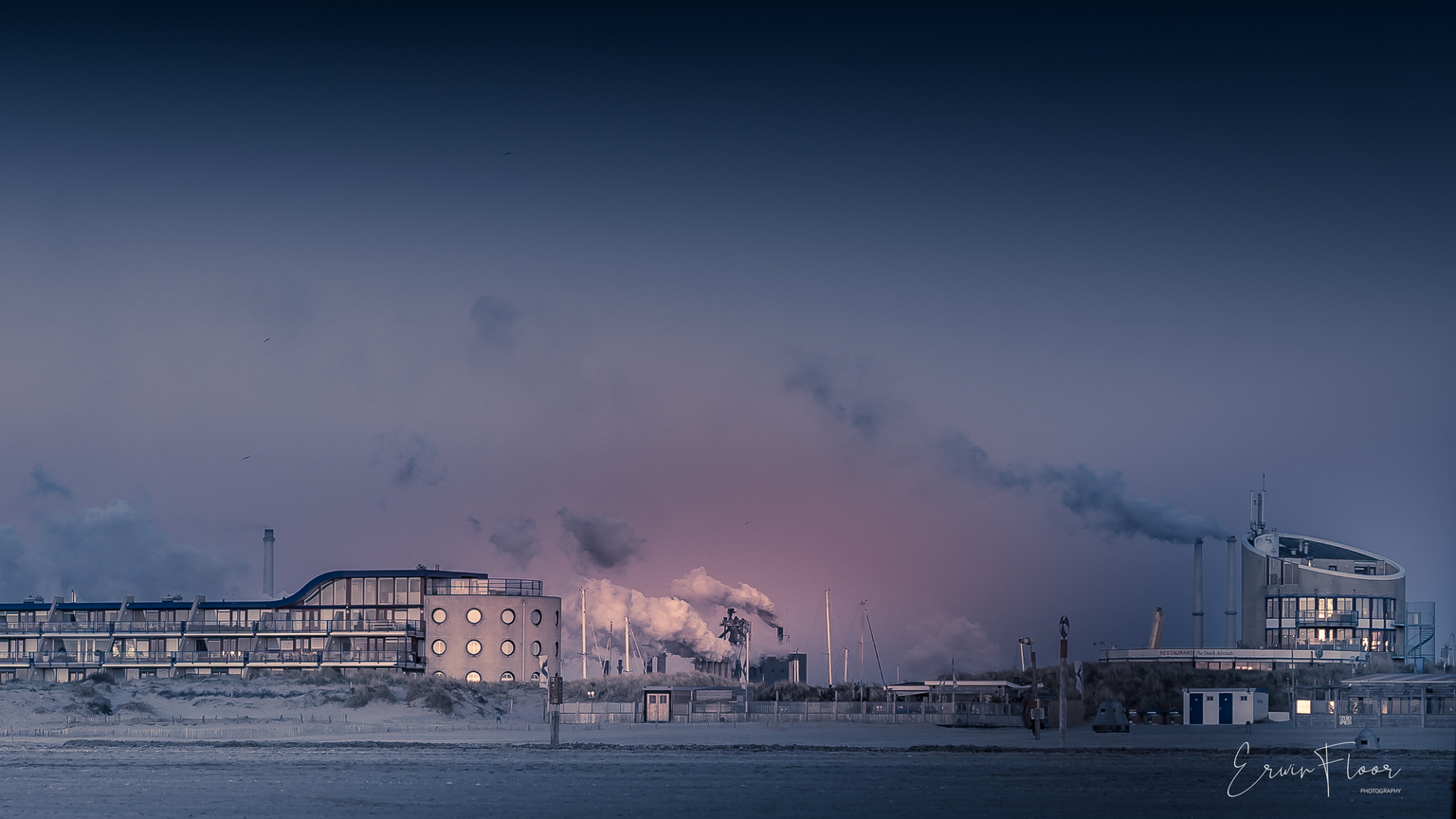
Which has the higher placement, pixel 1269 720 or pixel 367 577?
pixel 367 577

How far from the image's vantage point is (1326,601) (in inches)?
5453

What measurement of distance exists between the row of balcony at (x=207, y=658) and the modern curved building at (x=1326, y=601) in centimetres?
7420

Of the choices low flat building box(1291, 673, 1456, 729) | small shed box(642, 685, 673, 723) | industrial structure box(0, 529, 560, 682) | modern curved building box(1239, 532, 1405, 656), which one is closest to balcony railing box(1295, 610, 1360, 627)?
modern curved building box(1239, 532, 1405, 656)

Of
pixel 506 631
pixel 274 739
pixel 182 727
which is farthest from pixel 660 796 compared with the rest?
pixel 506 631

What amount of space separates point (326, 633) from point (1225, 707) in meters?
63.2

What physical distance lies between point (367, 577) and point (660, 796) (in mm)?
81904

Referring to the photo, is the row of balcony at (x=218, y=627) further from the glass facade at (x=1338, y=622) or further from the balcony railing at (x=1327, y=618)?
the balcony railing at (x=1327, y=618)

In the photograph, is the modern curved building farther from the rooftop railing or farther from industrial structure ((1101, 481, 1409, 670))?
the rooftop railing

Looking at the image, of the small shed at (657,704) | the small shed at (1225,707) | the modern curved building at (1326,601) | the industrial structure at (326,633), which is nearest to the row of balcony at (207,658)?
the industrial structure at (326,633)

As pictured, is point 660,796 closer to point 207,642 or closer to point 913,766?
point 913,766

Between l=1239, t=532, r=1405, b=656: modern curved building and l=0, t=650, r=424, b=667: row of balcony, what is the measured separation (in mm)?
74196

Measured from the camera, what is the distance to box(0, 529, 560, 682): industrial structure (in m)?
116

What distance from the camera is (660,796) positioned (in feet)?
136

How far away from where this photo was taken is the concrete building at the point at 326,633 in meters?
116
